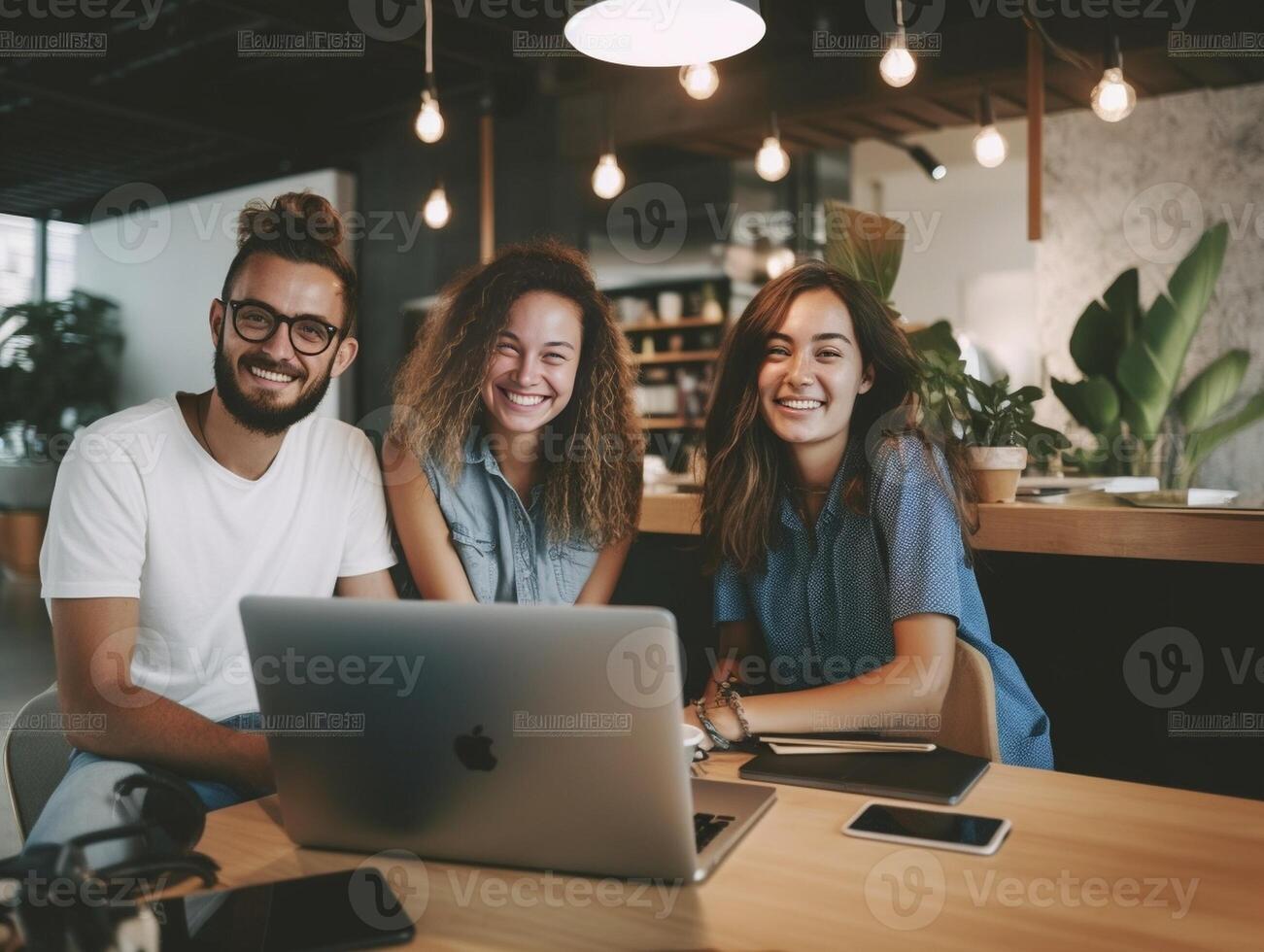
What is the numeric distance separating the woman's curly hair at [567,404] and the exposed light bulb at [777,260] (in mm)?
3665

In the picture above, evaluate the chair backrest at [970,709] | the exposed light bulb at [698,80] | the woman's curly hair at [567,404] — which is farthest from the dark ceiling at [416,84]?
the chair backrest at [970,709]

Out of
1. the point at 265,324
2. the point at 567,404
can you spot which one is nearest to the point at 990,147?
the point at 567,404

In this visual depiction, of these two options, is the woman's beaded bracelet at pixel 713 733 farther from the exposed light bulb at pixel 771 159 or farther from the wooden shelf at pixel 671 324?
the wooden shelf at pixel 671 324

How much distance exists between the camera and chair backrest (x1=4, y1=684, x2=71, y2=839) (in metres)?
1.49

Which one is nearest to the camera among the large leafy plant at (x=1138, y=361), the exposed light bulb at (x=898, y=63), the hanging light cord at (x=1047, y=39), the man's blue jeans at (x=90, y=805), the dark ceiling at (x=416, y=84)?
the man's blue jeans at (x=90, y=805)

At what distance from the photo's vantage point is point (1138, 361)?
9.18 ft

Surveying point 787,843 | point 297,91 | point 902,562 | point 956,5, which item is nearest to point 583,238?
point 297,91

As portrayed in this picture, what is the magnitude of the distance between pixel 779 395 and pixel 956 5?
131 inches

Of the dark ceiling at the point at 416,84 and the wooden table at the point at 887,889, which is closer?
the wooden table at the point at 887,889

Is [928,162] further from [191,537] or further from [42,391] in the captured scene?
[42,391]

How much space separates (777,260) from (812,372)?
4.33m

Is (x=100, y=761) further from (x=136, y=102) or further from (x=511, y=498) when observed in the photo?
(x=136, y=102)

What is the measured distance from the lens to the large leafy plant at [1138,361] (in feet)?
9.26

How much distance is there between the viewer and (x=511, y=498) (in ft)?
6.33
